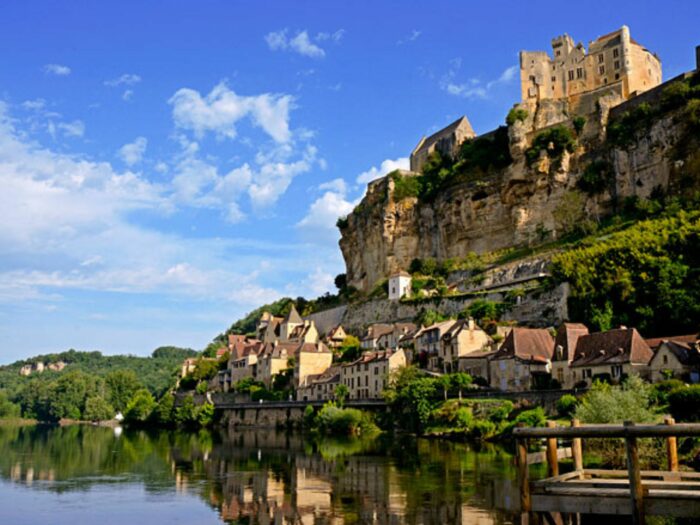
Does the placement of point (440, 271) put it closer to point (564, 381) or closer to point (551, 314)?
point (551, 314)

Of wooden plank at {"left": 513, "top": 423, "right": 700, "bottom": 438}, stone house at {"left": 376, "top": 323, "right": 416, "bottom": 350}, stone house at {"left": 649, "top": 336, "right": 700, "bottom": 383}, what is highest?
stone house at {"left": 376, "top": 323, "right": 416, "bottom": 350}

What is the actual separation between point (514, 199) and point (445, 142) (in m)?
18.2

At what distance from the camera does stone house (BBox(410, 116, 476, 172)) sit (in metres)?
93.4

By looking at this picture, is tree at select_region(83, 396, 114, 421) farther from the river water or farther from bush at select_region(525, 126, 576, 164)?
bush at select_region(525, 126, 576, 164)

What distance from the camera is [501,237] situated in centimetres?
8144

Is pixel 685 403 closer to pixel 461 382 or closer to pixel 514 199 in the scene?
pixel 461 382

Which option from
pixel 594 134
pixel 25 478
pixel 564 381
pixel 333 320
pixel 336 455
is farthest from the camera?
pixel 333 320

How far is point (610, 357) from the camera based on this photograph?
4756 centimetres

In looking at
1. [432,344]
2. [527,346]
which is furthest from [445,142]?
[527,346]

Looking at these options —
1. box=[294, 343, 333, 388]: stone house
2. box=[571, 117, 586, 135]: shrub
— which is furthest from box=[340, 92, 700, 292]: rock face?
box=[294, 343, 333, 388]: stone house

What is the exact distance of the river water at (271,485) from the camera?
25.1m

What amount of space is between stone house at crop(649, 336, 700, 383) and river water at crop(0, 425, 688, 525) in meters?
12.1

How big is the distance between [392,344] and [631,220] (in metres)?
25.8

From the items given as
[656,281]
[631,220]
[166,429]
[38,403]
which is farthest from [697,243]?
[38,403]
